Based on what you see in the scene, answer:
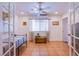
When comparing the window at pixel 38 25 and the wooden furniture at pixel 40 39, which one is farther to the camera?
the window at pixel 38 25

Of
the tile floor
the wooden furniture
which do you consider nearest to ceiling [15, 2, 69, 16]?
the tile floor

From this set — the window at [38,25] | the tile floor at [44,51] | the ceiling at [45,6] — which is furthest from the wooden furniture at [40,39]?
the ceiling at [45,6]

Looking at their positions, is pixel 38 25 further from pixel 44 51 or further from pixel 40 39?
pixel 44 51

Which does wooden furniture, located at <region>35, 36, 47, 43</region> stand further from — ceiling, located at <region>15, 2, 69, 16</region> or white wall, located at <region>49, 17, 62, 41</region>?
ceiling, located at <region>15, 2, 69, 16</region>

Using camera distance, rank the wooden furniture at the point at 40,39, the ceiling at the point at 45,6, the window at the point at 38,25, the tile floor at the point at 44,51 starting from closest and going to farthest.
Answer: the ceiling at the point at 45,6 < the tile floor at the point at 44,51 < the wooden furniture at the point at 40,39 < the window at the point at 38,25

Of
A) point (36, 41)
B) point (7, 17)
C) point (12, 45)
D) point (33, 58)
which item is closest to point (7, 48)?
point (12, 45)

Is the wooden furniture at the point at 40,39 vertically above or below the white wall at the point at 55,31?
below

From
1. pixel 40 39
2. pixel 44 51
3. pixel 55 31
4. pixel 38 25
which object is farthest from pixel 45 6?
pixel 55 31

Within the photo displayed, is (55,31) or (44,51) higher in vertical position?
(55,31)

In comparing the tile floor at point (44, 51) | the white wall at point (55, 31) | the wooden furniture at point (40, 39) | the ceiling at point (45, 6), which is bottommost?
the tile floor at point (44, 51)

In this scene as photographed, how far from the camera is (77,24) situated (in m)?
3.05

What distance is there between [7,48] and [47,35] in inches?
321

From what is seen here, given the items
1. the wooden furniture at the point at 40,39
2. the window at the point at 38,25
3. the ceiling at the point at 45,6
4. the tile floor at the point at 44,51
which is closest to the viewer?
the ceiling at the point at 45,6

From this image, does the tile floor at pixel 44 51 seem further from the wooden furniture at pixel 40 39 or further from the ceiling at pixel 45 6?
the wooden furniture at pixel 40 39
